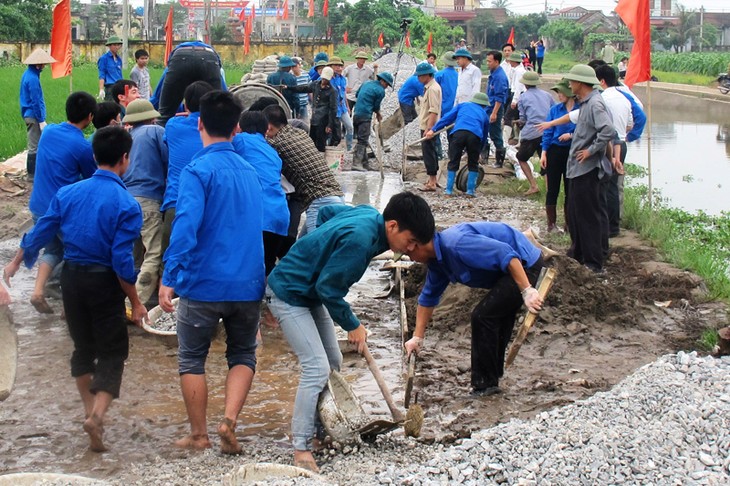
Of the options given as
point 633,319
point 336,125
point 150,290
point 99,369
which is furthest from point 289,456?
point 336,125

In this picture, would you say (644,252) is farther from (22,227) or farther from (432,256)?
(22,227)

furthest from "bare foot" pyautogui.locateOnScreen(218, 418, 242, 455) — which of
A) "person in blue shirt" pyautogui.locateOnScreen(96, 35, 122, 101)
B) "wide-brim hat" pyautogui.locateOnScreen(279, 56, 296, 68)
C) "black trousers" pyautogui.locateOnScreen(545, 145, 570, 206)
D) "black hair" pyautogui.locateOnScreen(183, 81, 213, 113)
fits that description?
"person in blue shirt" pyautogui.locateOnScreen(96, 35, 122, 101)

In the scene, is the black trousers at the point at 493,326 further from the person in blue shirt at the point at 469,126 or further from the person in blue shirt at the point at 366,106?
the person in blue shirt at the point at 366,106

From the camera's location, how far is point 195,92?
6.41 m

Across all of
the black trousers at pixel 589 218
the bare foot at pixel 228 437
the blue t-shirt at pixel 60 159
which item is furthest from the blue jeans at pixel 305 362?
the black trousers at pixel 589 218

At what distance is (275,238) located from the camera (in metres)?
6.79

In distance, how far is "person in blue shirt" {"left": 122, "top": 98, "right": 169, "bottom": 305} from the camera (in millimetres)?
7109

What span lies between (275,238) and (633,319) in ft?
9.29

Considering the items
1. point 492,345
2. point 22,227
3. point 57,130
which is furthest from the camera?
point 22,227

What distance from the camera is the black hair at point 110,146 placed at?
5027 millimetres

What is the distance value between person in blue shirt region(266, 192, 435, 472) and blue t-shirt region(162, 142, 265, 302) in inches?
7.4

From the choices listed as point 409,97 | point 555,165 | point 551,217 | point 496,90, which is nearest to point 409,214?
point 555,165

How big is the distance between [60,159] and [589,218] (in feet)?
15.0

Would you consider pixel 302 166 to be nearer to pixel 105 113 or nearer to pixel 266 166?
pixel 266 166
